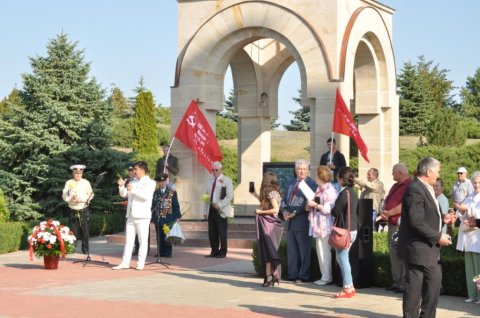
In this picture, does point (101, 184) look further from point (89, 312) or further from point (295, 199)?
point (89, 312)

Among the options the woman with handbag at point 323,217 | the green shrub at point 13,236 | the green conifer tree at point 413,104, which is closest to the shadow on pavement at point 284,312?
the woman with handbag at point 323,217

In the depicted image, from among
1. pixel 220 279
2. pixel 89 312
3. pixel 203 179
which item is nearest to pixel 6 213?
Answer: pixel 203 179

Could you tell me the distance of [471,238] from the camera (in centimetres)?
1186

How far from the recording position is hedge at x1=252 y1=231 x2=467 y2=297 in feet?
41.5

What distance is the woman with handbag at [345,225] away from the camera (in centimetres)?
1248

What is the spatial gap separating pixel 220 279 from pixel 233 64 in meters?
11.6

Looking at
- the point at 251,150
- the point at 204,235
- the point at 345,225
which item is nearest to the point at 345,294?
the point at 345,225

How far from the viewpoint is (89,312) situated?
11258 mm

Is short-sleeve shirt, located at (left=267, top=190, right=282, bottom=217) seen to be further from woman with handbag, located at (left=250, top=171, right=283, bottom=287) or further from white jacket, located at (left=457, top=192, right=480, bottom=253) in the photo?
white jacket, located at (left=457, top=192, right=480, bottom=253)

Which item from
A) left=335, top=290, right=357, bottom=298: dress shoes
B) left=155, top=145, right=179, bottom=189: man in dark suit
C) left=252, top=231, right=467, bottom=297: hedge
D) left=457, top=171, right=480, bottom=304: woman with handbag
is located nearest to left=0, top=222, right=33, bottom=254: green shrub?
left=155, top=145, right=179, bottom=189: man in dark suit

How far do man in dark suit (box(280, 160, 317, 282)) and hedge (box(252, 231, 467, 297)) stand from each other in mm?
218

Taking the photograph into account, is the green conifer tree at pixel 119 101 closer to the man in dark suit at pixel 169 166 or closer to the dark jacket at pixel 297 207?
the man in dark suit at pixel 169 166

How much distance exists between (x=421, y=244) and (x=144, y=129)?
108ft

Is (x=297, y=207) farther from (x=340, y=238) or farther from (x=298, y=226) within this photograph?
(x=340, y=238)
